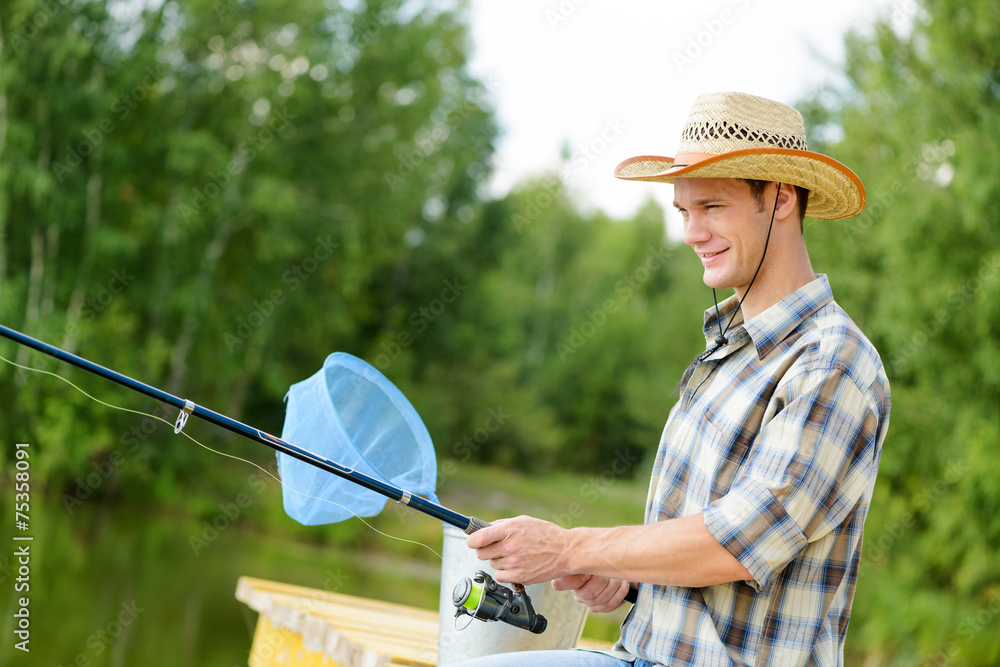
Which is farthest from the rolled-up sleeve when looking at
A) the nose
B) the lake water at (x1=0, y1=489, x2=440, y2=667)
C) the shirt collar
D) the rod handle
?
the lake water at (x1=0, y1=489, x2=440, y2=667)

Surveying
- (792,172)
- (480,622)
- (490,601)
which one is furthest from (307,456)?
(792,172)

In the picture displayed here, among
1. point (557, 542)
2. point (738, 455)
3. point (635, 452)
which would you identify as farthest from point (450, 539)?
point (635, 452)

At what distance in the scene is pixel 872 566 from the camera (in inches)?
331

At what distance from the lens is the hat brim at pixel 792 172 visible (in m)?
1.72

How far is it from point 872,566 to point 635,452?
1742 cm

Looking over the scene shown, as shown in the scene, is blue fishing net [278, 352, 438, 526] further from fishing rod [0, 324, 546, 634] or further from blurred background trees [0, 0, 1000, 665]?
blurred background trees [0, 0, 1000, 665]

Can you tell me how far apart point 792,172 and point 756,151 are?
0.37 feet

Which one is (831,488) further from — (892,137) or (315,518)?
(892,137)

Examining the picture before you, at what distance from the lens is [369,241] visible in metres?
15.2

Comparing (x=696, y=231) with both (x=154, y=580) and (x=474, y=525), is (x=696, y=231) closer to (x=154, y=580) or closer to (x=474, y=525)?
(x=474, y=525)

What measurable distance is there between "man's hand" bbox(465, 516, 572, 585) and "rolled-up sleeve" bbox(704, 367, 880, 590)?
0.91ft

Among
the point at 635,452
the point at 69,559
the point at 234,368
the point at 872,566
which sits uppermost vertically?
the point at 635,452

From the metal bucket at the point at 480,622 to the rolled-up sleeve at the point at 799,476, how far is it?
0.76 meters

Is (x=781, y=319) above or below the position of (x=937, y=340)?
below
